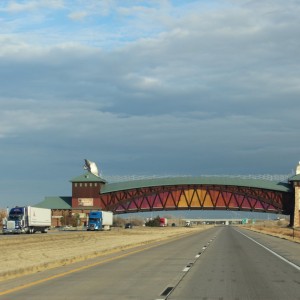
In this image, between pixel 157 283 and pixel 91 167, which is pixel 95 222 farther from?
pixel 157 283

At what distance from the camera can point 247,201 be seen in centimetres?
13112

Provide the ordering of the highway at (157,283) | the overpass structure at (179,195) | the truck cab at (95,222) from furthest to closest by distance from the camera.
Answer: the overpass structure at (179,195) < the truck cab at (95,222) < the highway at (157,283)

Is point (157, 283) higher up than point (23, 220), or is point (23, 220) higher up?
point (157, 283)

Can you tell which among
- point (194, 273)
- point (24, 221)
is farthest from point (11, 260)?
point (24, 221)

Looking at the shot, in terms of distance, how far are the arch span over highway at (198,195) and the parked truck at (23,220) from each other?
47.0 meters

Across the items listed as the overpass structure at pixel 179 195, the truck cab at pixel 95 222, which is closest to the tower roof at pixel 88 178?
the overpass structure at pixel 179 195

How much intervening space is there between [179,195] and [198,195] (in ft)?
13.8

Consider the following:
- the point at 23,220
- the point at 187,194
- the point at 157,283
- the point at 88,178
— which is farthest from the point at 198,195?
the point at 157,283

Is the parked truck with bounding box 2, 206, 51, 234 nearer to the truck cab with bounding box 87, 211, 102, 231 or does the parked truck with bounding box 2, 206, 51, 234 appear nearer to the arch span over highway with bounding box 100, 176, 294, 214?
the truck cab with bounding box 87, 211, 102, 231

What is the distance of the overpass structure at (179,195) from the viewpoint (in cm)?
12690

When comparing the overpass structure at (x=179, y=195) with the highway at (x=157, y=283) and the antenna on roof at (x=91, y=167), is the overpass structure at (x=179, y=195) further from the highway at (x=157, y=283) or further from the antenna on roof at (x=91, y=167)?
the highway at (x=157, y=283)

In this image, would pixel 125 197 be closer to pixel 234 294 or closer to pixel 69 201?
pixel 69 201

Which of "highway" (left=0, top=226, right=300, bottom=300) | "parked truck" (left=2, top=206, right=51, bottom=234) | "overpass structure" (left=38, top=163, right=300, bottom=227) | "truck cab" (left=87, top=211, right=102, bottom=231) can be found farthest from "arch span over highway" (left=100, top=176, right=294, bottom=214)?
"highway" (left=0, top=226, right=300, bottom=300)

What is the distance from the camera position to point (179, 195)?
12812 cm
